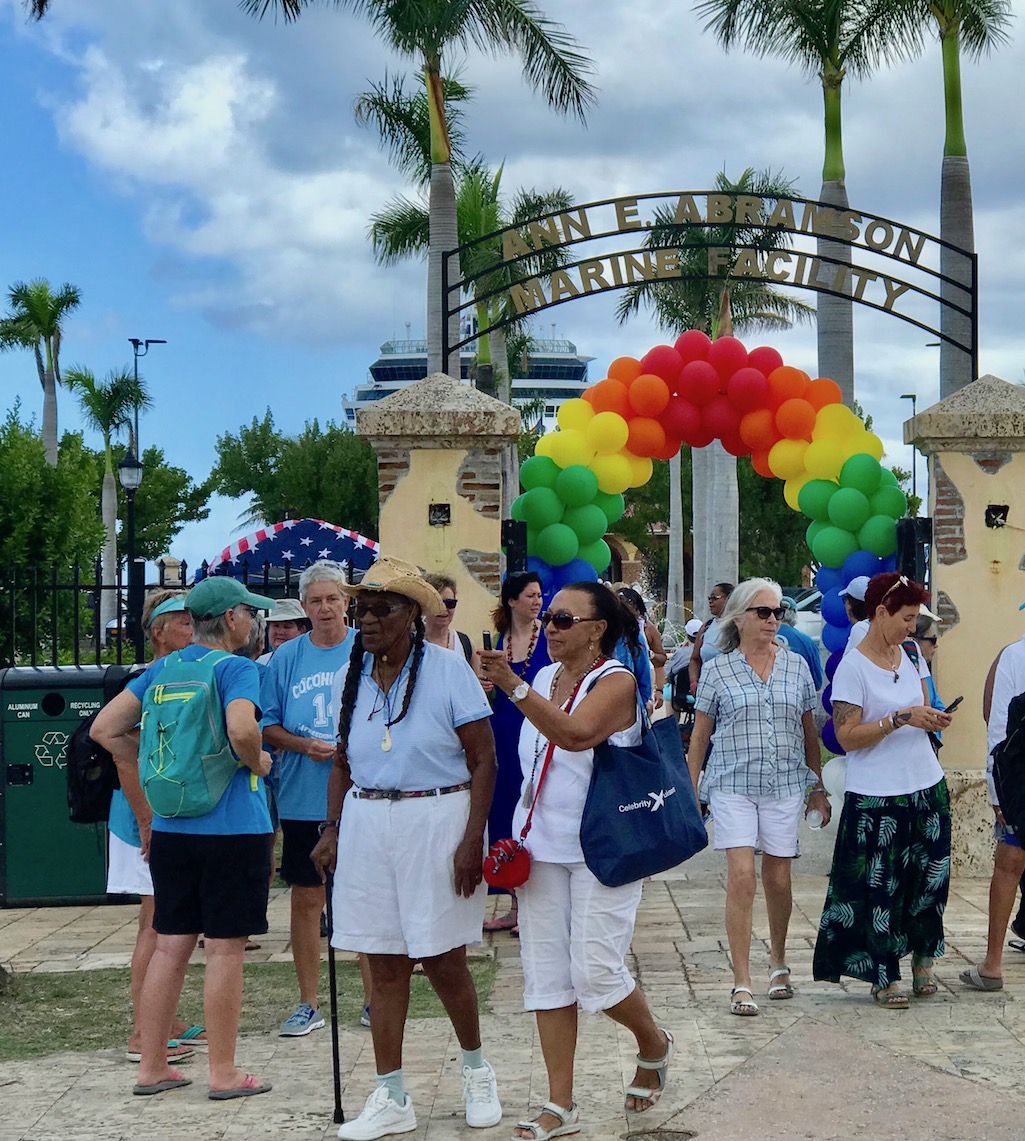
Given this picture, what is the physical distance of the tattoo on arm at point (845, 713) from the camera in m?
6.22

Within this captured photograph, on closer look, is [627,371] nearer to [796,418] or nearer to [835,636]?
[796,418]

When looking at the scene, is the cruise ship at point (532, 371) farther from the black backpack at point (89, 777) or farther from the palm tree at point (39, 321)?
the black backpack at point (89, 777)

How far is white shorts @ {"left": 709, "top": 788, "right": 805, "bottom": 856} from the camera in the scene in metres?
6.36

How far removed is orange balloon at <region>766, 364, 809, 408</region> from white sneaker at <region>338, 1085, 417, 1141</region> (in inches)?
272

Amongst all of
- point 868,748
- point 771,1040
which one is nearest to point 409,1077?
point 771,1040

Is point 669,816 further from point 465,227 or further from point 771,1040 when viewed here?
point 465,227

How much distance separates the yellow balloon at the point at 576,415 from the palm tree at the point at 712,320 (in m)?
14.0

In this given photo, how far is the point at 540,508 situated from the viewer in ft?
33.6

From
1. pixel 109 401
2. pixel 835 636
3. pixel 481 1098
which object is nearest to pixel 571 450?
pixel 835 636

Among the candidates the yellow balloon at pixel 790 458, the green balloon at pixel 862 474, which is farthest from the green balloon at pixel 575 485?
the green balloon at pixel 862 474

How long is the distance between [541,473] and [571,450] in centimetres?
29

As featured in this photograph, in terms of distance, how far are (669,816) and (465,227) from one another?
27431 millimetres

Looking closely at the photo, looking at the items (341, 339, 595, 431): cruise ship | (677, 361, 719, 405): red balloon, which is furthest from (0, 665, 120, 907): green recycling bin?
(341, 339, 595, 431): cruise ship

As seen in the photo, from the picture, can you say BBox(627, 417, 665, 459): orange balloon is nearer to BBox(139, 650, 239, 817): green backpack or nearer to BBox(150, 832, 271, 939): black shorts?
BBox(139, 650, 239, 817): green backpack
